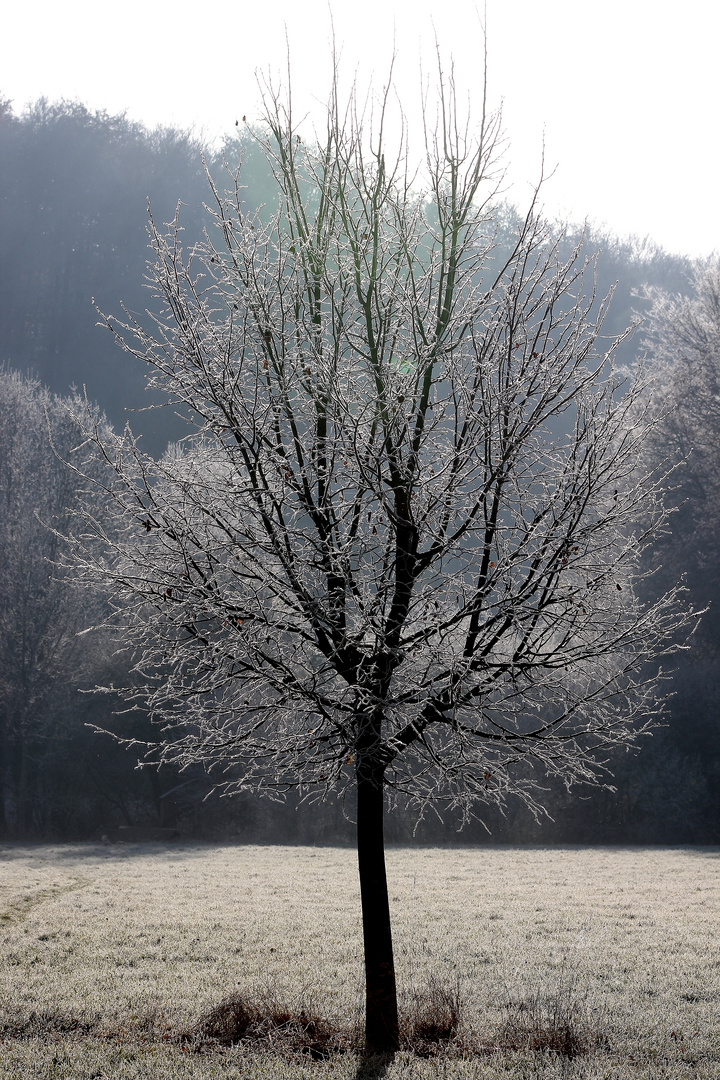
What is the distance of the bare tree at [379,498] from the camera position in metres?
5.16

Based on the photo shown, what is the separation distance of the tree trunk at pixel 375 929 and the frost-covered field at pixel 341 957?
1.02ft

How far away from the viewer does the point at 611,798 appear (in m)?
22.7

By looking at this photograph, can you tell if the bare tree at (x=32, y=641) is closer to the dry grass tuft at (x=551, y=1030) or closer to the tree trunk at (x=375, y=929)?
the tree trunk at (x=375, y=929)

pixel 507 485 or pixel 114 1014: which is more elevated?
pixel 507 485

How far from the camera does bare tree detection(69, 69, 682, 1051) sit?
5164 millimetres

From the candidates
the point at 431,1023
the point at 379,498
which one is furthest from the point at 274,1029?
the point at 379,498

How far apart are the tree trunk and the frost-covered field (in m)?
0.31

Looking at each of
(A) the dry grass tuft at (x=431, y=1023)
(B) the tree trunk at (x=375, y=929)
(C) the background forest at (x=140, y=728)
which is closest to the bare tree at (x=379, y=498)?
(B) the tree trunk at (x=375, y=929)

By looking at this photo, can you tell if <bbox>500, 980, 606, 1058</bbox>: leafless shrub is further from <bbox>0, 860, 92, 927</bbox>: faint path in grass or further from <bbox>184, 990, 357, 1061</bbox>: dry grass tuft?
<bbox>0, 860, 92, 927</bbox>: faint path in grass

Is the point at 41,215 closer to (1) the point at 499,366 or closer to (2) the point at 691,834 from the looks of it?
(2) the point at 691,834

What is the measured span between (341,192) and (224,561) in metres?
2.65

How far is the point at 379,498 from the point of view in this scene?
5.06 meters

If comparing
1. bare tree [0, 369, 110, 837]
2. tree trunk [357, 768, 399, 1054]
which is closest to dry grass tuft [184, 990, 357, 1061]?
tree trunk [357, 768, 399, 1054]

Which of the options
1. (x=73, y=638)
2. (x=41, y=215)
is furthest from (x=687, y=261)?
(x=73, y=638)
